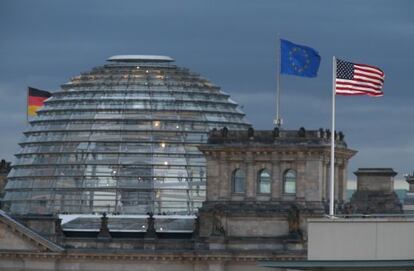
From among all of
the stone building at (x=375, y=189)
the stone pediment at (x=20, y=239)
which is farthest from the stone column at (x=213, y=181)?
the stone building at (x=375, y=189)

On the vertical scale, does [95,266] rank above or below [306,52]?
below

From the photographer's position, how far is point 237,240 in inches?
5251

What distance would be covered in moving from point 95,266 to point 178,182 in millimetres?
41291

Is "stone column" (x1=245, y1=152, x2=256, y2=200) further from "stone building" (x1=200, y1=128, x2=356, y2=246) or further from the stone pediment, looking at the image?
the stone pediment

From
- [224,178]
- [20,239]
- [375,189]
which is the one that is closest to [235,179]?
[224,178]

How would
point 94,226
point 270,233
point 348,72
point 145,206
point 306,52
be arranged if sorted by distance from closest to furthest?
point 348,72 → point 306,52 → point 270,233 → point 94,226 → point 145,206

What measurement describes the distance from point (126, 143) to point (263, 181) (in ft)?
136

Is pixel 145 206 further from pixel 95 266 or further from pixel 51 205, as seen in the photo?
pixel 95 266

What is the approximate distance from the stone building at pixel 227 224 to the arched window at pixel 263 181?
0.06 m

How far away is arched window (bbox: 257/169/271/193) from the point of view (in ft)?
447

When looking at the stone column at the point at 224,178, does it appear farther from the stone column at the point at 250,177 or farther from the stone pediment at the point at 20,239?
the stone pediment at the point at 20,239

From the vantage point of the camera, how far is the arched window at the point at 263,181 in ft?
447

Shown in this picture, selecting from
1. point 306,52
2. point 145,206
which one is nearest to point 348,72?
point 306,52

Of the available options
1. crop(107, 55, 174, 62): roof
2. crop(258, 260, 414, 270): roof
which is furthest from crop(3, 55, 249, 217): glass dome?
crop(258, 260, 414, 270): roof
